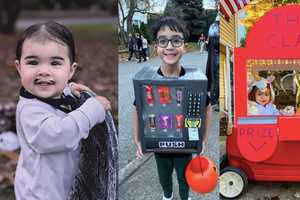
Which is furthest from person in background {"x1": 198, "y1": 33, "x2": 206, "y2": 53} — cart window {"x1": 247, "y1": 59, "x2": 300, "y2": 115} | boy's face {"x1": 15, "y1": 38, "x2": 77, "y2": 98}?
boy's face {"x1": 15, "y1": 38, "x2": 77, "y2": 98}

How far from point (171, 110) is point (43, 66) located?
666mm

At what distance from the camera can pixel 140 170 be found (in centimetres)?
299

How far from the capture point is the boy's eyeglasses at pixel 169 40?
2875 mm

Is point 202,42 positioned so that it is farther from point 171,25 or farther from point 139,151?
point 139,151

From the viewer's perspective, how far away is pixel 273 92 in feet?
10.6

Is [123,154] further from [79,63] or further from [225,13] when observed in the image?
[225,13]

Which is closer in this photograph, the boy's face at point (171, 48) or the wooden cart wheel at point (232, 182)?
the boy's face at point (171, 48)

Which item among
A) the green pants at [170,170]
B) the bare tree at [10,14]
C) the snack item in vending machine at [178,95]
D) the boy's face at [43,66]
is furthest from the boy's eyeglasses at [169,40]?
the bare tree at [10,14]

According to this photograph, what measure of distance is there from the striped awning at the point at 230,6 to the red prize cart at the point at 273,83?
5.2 inches

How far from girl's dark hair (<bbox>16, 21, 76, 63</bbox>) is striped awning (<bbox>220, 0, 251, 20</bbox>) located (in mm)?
821

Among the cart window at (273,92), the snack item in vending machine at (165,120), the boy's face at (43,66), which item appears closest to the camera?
the boy's face at (43,66)

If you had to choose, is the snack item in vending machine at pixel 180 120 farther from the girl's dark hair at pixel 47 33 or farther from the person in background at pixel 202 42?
the girl's dark hair at pixel 47 33

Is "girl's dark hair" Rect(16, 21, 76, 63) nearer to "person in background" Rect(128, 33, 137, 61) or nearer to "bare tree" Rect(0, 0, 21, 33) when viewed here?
"bare tree" Rect(0, 0, 21, 33)

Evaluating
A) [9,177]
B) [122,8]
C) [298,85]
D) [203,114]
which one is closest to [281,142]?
[298,85]
